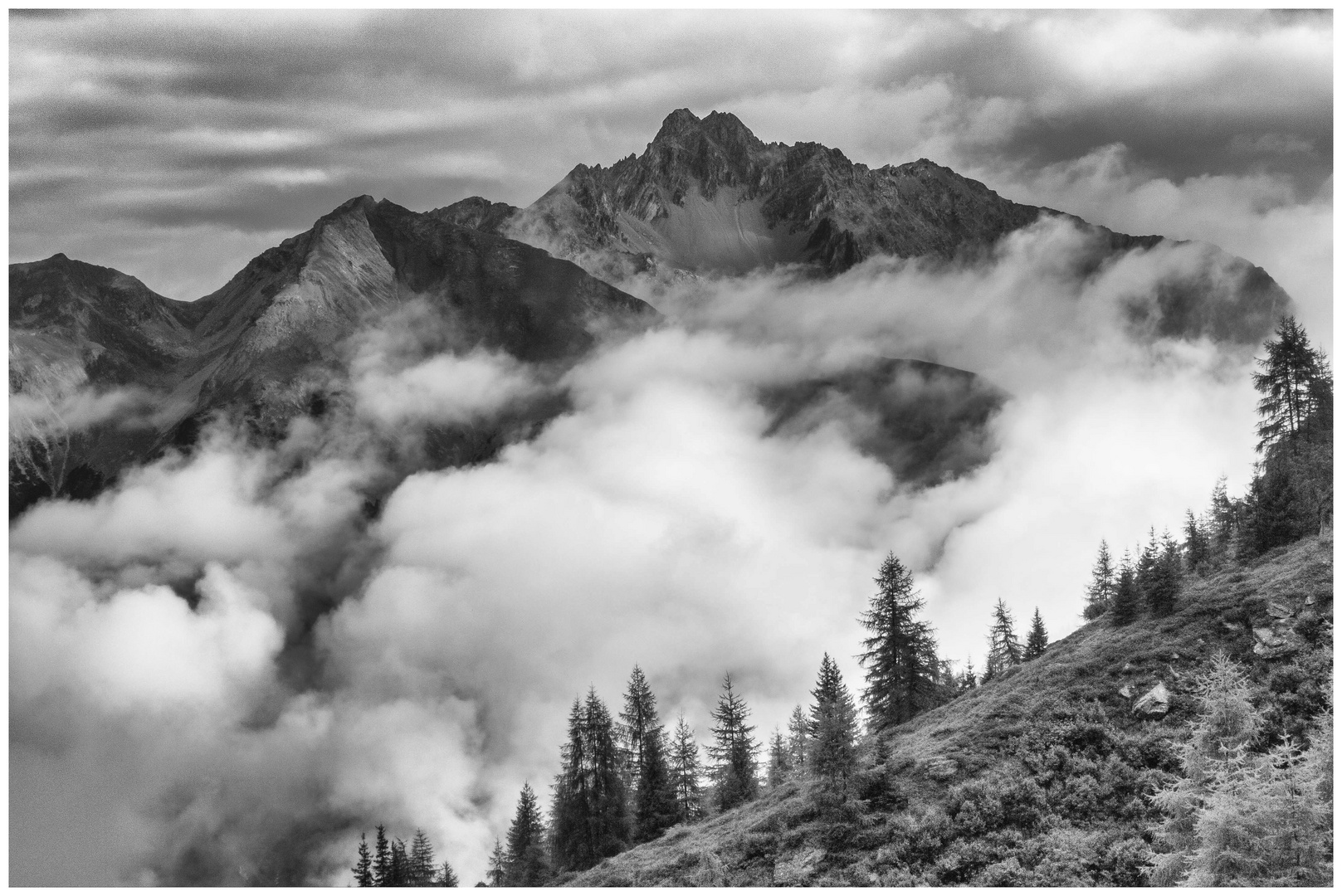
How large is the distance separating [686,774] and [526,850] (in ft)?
43.2

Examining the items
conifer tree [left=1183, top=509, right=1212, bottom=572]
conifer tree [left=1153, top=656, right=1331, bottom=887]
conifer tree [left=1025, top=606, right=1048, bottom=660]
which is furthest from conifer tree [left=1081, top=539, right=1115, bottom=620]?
conifer tree [left=1153, top=656, right=1331, bottom=887]

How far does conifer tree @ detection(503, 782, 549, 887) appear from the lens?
201 ft

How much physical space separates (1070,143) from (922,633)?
108 feet

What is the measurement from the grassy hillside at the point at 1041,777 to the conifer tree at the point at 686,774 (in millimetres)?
15729

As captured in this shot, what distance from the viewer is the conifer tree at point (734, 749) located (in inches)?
2484

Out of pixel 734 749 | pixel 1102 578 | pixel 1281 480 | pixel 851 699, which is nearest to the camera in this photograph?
pixel 1281 480

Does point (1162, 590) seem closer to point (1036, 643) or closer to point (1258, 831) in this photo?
point (1036, 643)

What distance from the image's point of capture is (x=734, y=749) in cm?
6556

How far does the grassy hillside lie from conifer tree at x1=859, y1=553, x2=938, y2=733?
9379mm

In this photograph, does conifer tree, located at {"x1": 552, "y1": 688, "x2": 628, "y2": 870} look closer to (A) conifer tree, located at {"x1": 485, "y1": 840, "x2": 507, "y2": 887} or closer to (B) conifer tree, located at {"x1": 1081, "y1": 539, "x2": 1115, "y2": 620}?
(A) conifer tree, located at {"x1": 485, "y1": 840, "x2": 507, "y2": 887}

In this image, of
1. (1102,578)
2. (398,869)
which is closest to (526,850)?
(398,869)

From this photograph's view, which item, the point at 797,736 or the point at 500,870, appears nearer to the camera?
the point at 500,870

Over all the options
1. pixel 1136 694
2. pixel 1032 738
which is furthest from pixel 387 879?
pixel 1136 694

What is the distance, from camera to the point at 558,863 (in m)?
61.4
